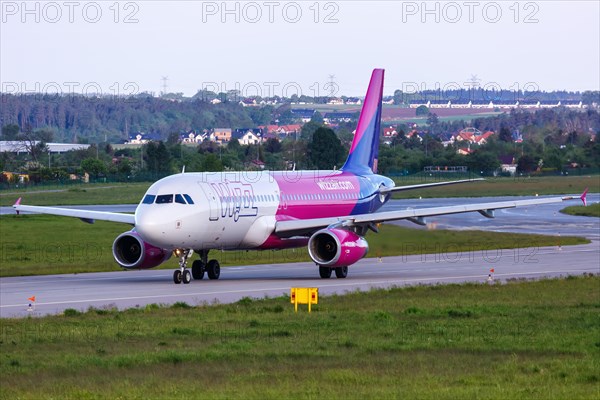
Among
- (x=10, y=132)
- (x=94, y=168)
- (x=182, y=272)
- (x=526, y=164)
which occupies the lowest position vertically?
(x=182, y=272)

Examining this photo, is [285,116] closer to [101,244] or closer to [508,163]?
[508,163]

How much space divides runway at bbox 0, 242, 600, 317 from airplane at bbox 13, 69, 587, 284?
91 cm

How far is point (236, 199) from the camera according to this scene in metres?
40.6

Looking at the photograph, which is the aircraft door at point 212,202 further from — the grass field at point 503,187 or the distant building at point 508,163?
the distant building at point 508,163

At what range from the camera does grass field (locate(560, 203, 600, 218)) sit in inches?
3236

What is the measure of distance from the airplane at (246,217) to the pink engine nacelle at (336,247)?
3 cm

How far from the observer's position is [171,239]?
123ft

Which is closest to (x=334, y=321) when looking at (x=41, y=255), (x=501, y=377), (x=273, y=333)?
(x=273, y=333)

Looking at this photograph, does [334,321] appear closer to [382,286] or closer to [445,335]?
[445,335]

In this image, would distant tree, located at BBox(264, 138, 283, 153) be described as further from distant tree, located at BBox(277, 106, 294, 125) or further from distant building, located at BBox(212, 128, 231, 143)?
distant tree, located at BBox(277, 106, 294, 125)

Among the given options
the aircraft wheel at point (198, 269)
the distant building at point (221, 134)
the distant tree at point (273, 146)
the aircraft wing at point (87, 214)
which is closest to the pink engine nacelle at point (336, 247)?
the aircraft wheel at point (198, 269)

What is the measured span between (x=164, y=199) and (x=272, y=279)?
5228mm

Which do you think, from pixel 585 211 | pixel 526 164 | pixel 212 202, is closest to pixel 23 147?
pixel 526 164

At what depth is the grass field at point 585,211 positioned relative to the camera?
82188 millimetres
